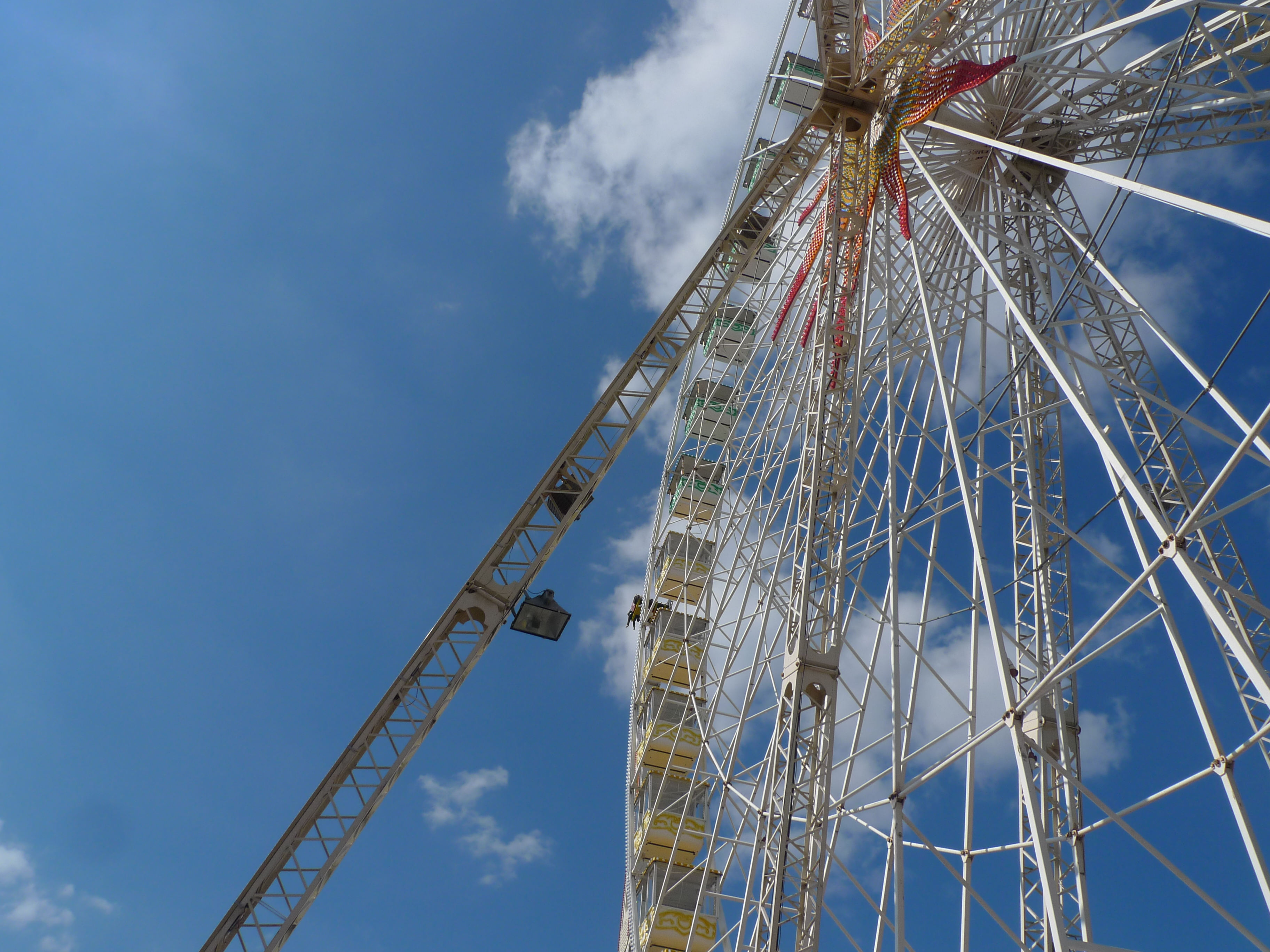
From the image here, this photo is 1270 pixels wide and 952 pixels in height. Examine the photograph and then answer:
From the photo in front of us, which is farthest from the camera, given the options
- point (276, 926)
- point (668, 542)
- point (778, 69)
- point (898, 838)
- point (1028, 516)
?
point (668, 542)

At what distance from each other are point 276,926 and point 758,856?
7.87 m

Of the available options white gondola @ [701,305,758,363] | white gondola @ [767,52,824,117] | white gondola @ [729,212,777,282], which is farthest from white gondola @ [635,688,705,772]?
white gondola @ [767,52,824,117]

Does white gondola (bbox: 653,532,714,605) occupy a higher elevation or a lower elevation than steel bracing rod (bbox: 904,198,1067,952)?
higher

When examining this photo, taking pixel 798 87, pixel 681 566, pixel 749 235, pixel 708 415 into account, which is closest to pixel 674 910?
pixel 681 566

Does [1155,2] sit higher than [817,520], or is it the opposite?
[1155,2]

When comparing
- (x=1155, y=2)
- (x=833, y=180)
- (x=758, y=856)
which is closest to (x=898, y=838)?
(x=758, y=856)

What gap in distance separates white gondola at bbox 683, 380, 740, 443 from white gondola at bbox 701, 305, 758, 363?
3.66 feet

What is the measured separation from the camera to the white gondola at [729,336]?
3114 centimetres

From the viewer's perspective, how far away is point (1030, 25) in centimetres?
1875

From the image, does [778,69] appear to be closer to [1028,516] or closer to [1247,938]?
[1028,516]

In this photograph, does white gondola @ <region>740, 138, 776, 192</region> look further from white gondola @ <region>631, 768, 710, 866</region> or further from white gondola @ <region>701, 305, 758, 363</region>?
white gondola @ <region>631, 768, 710, 866</region>

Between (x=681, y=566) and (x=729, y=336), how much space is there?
26.7 feet

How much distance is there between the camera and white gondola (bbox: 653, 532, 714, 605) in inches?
1130

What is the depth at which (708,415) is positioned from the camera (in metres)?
31.8
